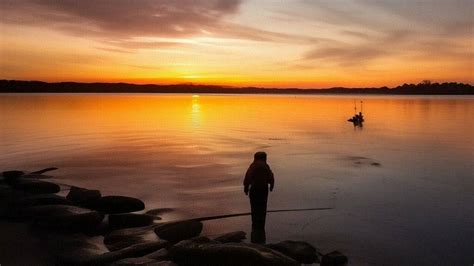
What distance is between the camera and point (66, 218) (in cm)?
1397

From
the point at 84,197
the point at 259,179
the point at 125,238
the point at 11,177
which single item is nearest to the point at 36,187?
the point at 11,177

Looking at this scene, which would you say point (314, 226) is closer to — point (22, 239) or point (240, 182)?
point (240, 182)

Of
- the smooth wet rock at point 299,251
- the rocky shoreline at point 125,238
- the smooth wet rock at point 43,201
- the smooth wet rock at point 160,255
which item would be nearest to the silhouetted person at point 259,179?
the rocky shoreline at point 125,238

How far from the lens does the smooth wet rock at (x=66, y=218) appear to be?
13.8 metres

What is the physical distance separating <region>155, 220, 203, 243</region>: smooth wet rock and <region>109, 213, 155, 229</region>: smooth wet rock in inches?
55.6

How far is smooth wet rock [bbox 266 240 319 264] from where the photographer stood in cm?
1149

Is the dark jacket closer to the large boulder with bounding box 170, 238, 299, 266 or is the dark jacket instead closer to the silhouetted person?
the silhouetted person

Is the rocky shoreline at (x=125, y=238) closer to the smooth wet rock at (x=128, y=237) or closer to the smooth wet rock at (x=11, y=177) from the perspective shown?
the smooth wet rock at (x=128, y=237)

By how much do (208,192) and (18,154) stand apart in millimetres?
21340

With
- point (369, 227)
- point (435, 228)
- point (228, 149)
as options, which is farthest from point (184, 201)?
point (228, 149)

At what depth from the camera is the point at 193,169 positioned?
27281mm

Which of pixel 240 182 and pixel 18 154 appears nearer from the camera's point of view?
pixel 240 182

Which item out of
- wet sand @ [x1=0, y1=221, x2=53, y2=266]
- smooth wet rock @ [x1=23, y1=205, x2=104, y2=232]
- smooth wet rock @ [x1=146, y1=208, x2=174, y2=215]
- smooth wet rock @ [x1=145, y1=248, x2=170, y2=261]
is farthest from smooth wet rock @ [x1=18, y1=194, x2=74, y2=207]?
smooth wet rock @ [x1=145, y1=248, x2=170, y2=261]

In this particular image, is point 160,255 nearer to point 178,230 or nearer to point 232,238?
point 178,230
